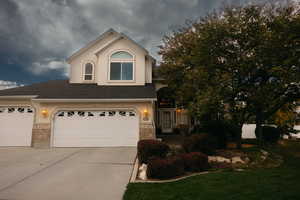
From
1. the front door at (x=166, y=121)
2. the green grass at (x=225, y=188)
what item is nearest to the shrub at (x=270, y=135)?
the front door at (x=166, y=121)

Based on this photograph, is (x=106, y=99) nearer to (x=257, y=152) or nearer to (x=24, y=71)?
(x=257, y=152)

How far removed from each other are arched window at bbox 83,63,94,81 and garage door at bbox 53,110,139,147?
386 centimetres

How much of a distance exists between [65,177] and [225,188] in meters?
4.73

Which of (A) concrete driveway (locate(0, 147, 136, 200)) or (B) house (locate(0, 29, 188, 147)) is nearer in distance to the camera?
(A) concrete driveway (locate(0, 147, 136, 200))

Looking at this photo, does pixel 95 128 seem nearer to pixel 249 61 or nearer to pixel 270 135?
pixel 249 61

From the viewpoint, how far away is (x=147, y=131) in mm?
10336

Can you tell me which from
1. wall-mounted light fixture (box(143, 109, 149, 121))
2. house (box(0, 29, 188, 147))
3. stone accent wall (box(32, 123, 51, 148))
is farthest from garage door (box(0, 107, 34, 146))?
wall-mounted light fixture (box(143, 109, 149, 121))

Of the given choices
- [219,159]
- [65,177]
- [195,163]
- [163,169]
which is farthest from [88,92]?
[219,159]

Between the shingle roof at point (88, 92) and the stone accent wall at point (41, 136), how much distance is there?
1934mm

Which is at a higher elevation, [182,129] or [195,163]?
Result: [182,129]

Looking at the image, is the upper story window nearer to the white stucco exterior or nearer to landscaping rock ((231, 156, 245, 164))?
the white stucco exterior

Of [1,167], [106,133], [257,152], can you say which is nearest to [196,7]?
[257,152]

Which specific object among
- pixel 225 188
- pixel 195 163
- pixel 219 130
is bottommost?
pixel 225 188

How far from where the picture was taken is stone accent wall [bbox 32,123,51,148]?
10.1 meters
